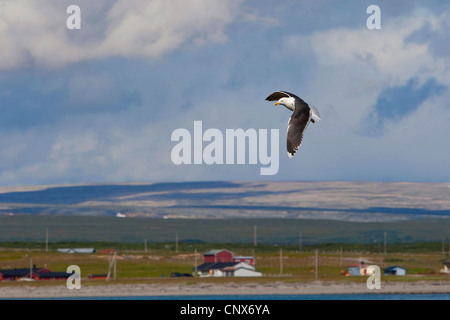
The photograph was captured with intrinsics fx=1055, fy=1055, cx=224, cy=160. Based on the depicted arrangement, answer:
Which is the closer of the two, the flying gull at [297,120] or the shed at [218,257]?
the flying gull at [297,120]

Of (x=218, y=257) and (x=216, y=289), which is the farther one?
(x=218, y=257)

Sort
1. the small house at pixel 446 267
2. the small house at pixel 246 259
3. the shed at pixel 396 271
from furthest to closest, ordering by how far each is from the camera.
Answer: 1. the small house at pixel 246 259
2. the small house at pixel 446 267
3. the shed at pixel 396 271

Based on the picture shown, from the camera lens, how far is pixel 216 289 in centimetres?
14300

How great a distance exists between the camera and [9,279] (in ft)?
487

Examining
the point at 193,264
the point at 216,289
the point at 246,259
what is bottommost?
the point at 216,289

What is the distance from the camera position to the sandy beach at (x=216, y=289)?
138 m

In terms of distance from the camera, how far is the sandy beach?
138 metres

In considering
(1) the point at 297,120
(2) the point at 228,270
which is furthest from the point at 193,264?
(1) the point at 297,120

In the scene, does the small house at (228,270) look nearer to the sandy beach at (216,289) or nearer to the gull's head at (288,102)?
the sandy beach at (216,289)

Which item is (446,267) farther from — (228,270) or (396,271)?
(228,270)

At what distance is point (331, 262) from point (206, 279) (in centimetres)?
3632

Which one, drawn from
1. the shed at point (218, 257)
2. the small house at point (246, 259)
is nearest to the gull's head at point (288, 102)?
the small house at point (246, 259)
